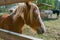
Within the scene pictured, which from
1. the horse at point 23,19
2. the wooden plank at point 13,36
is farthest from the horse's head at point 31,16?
the wooden plank at point 13,36

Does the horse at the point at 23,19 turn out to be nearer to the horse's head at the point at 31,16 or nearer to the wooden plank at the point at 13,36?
the horse's head at the point at 31,16

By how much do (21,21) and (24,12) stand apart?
194 mm

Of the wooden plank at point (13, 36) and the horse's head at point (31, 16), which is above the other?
the wooden plank at point (13, 36)

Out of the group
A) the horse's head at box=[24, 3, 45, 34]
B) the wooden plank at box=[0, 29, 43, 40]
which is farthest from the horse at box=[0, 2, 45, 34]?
the wooden plank at box=[0, 29, 43, 40]

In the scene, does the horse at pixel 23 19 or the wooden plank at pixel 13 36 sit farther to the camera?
the horse at pixel 23 19

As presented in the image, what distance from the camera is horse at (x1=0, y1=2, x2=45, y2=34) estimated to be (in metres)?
2.28

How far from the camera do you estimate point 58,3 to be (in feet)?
87.1

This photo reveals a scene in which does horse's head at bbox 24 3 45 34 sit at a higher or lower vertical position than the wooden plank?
lower

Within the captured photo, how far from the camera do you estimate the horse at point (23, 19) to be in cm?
228

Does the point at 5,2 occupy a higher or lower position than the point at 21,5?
higher

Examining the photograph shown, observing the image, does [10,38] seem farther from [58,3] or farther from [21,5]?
[58,3]

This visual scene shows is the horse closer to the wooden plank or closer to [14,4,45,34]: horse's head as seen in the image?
[14,4,45,34]: horse's head

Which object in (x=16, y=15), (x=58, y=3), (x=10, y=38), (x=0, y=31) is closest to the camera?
(x=10, y=38)

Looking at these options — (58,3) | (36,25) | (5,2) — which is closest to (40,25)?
(36,25)
